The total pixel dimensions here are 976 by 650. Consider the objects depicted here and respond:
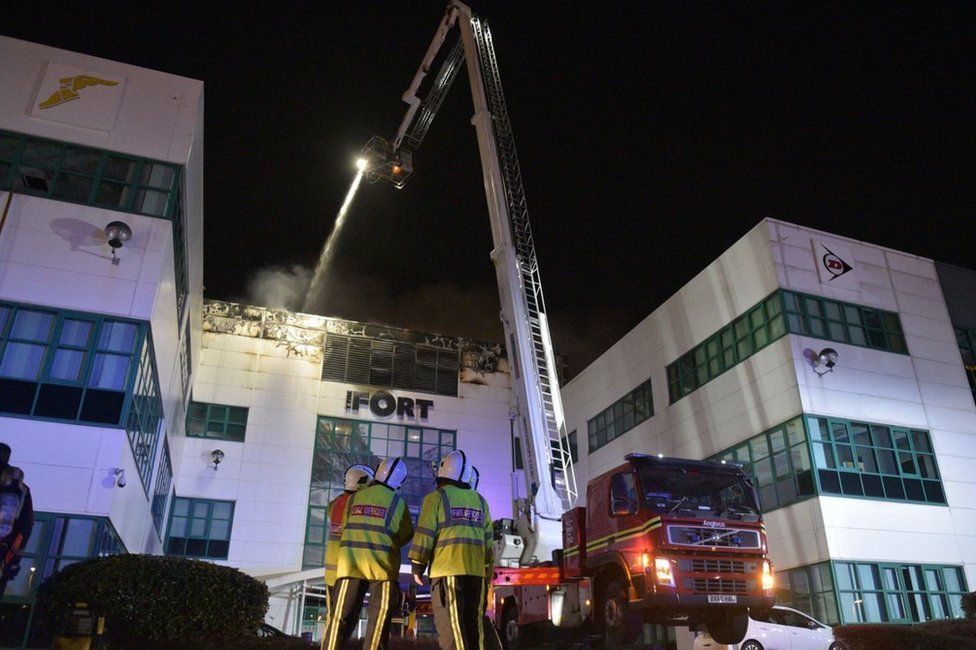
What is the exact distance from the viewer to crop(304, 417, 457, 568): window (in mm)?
28766

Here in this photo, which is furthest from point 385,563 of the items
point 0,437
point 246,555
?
point 246,555

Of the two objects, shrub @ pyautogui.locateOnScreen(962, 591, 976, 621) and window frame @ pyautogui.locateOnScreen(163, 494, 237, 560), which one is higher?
window frame @ pyautogui.locateOnScreen(163, 494, 237, 560)

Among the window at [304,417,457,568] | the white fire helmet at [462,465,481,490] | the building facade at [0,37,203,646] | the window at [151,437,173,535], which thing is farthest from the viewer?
the window at [304,417,457,568]

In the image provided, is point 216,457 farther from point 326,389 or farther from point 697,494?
point 697,494

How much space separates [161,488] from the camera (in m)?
23.6

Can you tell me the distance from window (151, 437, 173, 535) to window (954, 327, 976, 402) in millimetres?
24003

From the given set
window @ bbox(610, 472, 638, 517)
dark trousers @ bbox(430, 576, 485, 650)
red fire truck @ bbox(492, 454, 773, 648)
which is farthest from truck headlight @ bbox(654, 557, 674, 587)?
dark trousers @ bbox(430, 576, 485, 650)

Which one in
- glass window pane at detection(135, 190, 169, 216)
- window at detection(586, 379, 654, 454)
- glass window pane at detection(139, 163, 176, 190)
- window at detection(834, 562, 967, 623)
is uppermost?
glass window pane at detection(139, 163, 176, 190)

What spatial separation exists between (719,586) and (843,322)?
43.6ft

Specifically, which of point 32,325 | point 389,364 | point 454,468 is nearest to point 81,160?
point 32,325

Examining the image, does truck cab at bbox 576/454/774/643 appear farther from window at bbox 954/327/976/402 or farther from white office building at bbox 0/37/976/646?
window at bbox 954/327/976/402

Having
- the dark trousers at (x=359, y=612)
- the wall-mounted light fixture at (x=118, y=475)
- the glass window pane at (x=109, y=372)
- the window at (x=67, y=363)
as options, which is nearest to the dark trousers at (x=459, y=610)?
the dark trousers at (x=359, y=612)

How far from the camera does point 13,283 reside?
15.2m

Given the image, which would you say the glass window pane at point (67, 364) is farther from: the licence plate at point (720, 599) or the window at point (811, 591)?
the window at point (811, 591)
